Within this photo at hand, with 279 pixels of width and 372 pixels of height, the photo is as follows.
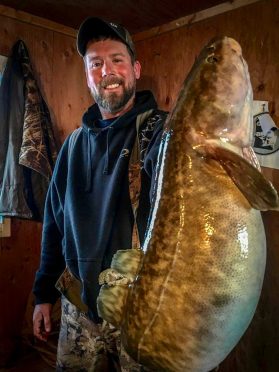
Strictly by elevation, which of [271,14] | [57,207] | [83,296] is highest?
[271,14]

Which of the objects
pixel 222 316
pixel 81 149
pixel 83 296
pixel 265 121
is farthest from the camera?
pixel 265 121

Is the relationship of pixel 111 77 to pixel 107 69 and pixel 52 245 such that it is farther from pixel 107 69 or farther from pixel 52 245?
pixel 52 245

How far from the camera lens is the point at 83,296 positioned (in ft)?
4.18

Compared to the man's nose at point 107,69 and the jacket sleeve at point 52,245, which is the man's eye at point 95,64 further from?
the jacket sleeve at point 52,245

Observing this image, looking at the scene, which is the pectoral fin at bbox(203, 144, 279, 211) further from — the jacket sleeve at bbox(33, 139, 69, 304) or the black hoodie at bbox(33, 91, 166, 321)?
the jacket sleeve at bbox(33, 139, 69, 304)

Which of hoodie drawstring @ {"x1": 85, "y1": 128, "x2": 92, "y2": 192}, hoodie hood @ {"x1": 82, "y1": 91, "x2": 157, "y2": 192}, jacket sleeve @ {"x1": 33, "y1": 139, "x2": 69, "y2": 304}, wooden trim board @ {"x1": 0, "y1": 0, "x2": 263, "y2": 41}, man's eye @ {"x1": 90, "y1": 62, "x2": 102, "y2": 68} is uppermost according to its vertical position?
wooden trim board @ {"x1": 0, "y1": 0, "x2": 263, "y2": 41}

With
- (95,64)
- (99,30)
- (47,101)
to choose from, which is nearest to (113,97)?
(95,64)

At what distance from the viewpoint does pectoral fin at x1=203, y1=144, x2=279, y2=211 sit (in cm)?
69

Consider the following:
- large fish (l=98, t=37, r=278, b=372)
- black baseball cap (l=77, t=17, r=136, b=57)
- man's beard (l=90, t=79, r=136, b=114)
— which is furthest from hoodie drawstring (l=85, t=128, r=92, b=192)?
large fish (l=98, t=37, r=278, b=372)

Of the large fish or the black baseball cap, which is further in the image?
the black baseball cap

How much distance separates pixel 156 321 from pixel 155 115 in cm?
77

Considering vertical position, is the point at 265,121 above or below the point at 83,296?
above

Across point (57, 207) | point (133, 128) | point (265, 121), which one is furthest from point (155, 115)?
point (265, 121)

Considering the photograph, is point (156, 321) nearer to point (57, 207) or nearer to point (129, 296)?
point (129, 296)
